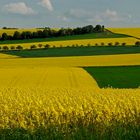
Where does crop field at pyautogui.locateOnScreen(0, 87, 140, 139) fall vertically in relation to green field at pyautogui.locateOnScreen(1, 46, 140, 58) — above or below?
above

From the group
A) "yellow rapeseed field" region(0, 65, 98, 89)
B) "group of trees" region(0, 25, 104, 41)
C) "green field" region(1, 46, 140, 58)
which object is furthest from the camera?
"group of trees" region(0, 25, 104, 41)

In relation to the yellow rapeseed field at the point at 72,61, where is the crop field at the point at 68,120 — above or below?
above

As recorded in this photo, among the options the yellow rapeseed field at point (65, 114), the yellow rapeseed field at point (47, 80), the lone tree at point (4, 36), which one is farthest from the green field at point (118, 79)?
the lone tree at point (4, 36)

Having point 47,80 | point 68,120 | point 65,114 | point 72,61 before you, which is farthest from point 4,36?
point 68,120

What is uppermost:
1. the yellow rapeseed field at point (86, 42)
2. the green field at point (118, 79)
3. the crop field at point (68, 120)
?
the crop field at point (68, 120)

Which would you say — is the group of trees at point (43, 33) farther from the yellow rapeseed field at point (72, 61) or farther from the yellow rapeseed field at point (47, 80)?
the yellow rapeseed field at point (47, 80)

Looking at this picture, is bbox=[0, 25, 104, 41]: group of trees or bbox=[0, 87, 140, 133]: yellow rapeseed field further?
bbox=[0, 25, 104, 41]: group of trees

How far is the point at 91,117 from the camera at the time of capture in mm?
9836

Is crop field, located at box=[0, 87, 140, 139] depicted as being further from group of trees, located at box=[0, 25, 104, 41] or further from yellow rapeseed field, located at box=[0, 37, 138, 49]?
group of trees, located at box=[0, 25, 104, 41]

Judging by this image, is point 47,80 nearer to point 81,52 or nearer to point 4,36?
point 81,52

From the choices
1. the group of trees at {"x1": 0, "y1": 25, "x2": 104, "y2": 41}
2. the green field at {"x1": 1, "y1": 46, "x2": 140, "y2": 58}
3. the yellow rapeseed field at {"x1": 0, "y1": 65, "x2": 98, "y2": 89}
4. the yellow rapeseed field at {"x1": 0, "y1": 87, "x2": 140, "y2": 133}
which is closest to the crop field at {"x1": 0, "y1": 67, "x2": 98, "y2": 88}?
the yellow rapeseed field at {"x1": 0, "y1": 65, "x2": 98, "y2": 89}

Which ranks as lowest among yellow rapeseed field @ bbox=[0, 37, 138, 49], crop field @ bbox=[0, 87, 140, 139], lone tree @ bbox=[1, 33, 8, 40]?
lone tree @ bbox=[1, 33, 8, 40]

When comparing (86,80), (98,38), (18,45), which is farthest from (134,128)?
(98,38)

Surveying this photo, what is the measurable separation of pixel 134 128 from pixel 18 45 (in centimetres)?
8751
